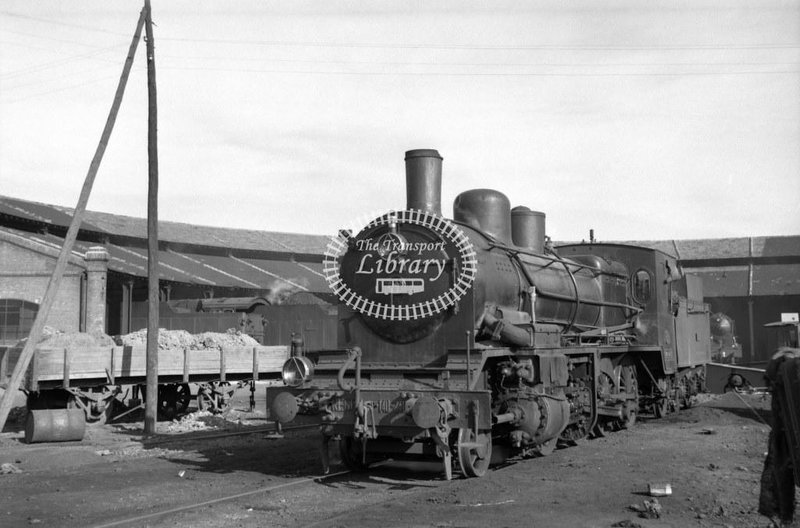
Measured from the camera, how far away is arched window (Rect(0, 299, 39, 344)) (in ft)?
92.9

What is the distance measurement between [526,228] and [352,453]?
4.61 meters

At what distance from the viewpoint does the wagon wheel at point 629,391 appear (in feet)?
45.6

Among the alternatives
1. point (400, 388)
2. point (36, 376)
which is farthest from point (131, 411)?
point (400, 388)

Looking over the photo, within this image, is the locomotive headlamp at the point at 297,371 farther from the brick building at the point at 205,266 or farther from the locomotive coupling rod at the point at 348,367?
the brick building at the point at 205,266

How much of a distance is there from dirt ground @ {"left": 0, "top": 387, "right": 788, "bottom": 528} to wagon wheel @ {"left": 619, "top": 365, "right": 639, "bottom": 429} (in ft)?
1.48

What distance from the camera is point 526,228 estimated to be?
12.3m

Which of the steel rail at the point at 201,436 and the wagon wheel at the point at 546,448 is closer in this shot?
the wagon wheel at the point at 546,448

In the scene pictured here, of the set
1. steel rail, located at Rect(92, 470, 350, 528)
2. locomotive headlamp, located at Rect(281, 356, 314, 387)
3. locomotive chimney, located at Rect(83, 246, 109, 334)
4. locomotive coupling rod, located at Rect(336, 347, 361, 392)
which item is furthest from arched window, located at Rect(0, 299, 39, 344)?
locomotive coupling rod, located at Rect(336, 347, 361, 392)

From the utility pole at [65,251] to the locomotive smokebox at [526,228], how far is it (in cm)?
708

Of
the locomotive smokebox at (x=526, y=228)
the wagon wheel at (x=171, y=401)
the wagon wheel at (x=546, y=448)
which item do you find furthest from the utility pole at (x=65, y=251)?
the wagon wheel at (x=546, y=448)

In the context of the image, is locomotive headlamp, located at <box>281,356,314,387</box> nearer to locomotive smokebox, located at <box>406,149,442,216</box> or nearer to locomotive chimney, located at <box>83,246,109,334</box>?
locomotive smokebox, located at <box>406,149,442,216</box>

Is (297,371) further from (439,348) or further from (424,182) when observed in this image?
(424,182)

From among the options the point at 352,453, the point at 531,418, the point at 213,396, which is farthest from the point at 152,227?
the point at 531,418

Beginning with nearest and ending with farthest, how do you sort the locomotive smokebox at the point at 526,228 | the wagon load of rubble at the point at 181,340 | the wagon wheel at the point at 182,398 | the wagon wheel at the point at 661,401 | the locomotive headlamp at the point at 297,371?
the locomotive headlamp at the point at 297,371, the locomotive smokebox at the point at 526,228, the wagon wheel at the point at 661,401, the wagon wheel at the point at 182,398, the wagon load of rubble at the point at 181,340
